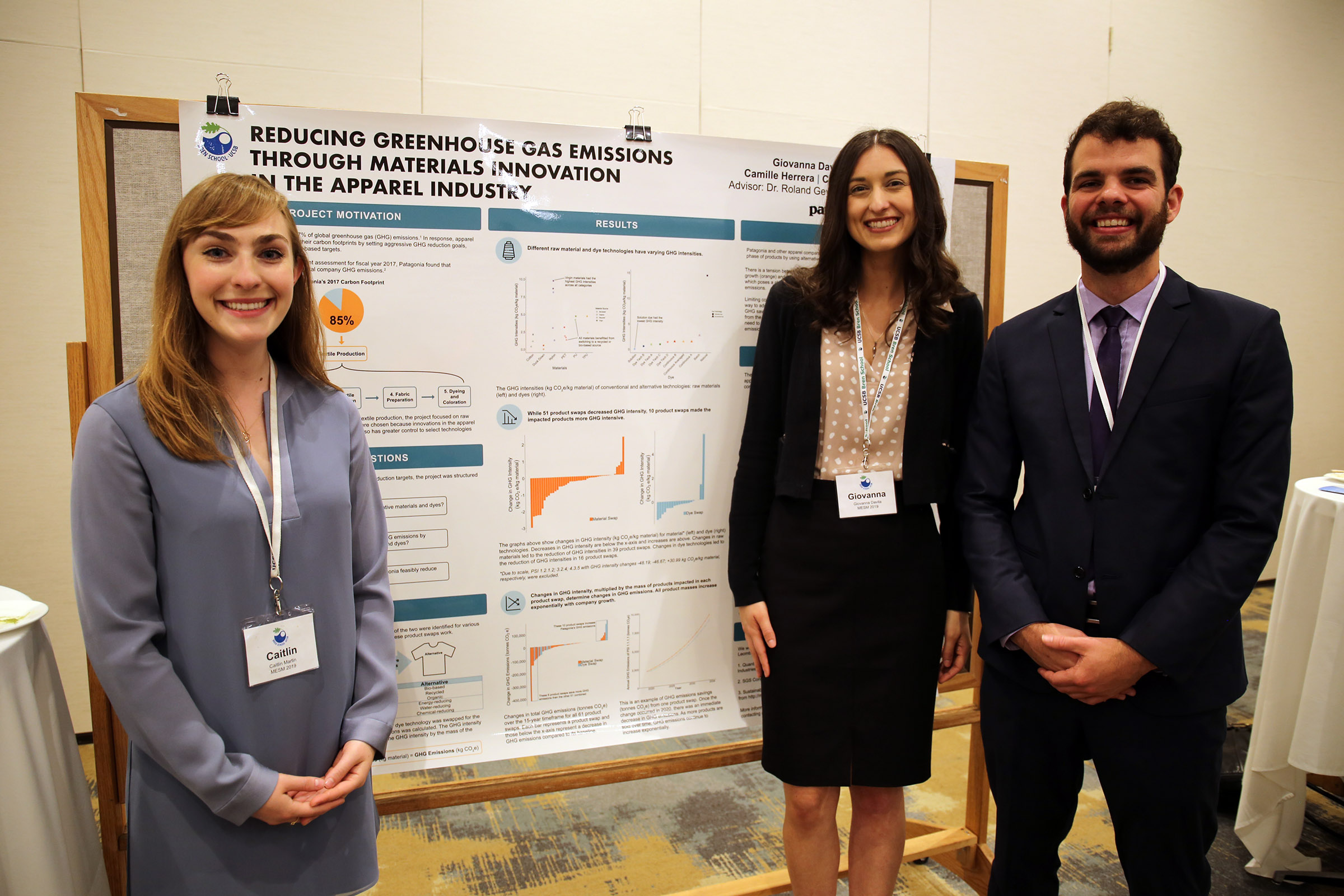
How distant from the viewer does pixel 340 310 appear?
5.74 ft

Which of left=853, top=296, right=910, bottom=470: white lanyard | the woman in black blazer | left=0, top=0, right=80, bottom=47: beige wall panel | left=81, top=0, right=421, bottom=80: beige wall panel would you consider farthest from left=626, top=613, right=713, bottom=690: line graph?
left=0, top=0, right=80, bottom=47: beige wall panel

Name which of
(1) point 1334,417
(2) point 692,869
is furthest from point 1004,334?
(1) point 1334,417

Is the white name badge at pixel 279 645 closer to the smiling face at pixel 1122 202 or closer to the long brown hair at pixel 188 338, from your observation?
the long brown hair at pixel 188 338

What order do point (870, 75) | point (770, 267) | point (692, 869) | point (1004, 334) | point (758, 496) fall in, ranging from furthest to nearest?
point (870, 75)
point (692, 869)
point (770, 267)
point (758, 496)
point (1004, 334)

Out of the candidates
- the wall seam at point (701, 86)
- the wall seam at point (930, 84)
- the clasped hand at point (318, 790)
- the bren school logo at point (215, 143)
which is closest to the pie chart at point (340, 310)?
the bren school logo at point (215, 143)

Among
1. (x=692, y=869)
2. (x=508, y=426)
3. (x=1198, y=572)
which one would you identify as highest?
(x=508, y=426)

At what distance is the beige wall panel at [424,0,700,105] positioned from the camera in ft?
10.1

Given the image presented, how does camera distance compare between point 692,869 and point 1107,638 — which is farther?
point 692,869

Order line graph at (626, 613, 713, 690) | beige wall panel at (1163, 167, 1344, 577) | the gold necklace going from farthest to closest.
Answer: beige wall panel at (1163, 167, 1344, 577) < line graph at (626, 613, 713, 690) < the gold necklace

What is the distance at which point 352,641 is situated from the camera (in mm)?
1352

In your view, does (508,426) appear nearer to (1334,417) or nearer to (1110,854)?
(1110,854)

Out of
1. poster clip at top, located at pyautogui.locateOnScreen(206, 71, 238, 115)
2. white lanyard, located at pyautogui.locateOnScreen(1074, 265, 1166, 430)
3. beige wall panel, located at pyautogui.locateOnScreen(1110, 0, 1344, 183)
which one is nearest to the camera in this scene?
white lanyard, located at pyautogui.locateOnScreen(1074, 265, 1166, 430)

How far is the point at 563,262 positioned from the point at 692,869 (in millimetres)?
1869

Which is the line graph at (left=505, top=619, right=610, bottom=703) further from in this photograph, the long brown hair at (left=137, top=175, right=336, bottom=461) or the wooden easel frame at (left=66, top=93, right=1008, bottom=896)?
the long brown hair at (left=137, top=175, right=336, bottom=461)
